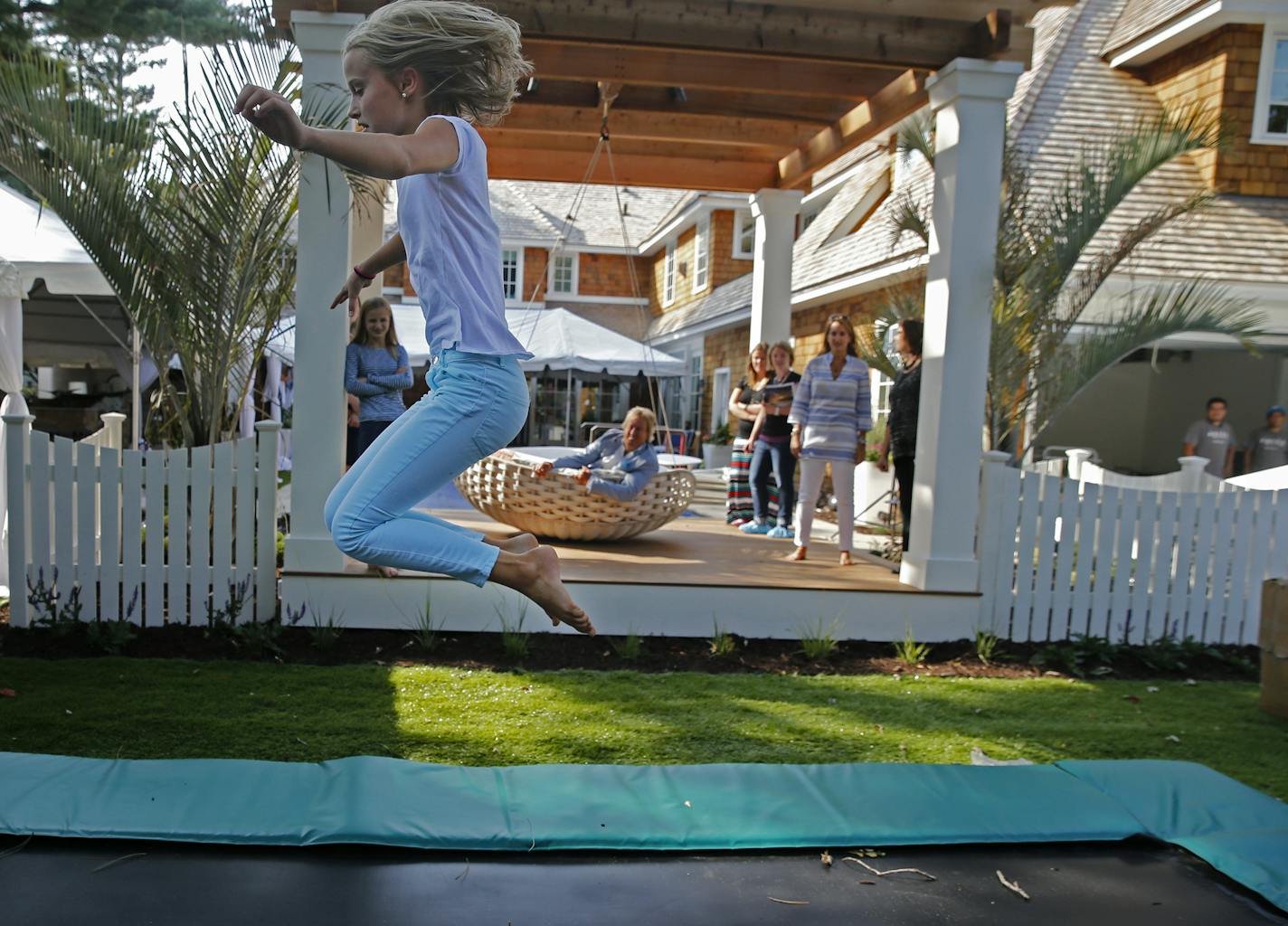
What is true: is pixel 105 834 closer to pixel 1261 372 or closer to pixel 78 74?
pixel 78 74

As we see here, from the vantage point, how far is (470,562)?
2490 mm

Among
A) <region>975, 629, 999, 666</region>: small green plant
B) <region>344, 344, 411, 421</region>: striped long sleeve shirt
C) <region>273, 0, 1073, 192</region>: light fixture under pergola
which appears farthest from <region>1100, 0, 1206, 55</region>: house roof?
<region>344, 344, 411, 421</region>: striped long sleeve shirt

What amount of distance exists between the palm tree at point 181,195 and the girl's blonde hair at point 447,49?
3.26 m

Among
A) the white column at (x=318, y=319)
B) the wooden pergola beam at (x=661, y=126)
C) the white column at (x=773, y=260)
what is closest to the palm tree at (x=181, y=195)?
the white column at (x=318, y=319)

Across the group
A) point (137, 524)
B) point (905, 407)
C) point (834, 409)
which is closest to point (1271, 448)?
point (905, 407)

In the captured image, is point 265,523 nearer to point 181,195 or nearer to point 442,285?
point 181,195

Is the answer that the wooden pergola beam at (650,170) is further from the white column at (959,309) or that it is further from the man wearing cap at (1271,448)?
the man wearing cap at (1271,448)

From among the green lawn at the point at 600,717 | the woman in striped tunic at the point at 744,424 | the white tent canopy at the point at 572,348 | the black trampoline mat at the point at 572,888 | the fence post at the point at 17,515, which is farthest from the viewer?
the white tent canopy at the point at 572,348

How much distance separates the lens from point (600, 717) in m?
4.21

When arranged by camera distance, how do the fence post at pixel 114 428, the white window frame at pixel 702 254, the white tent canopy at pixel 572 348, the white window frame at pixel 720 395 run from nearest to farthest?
the fence post at pixel 114 428, the white tent canopy at pixel 572 348, the white window frame at pixel 720 395, the white window frame at pixel 702 254

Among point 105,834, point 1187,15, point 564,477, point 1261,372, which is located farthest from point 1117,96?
point 105,834

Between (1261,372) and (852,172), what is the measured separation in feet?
18.9

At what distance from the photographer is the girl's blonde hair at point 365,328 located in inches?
218

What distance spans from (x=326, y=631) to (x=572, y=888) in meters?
2.70
